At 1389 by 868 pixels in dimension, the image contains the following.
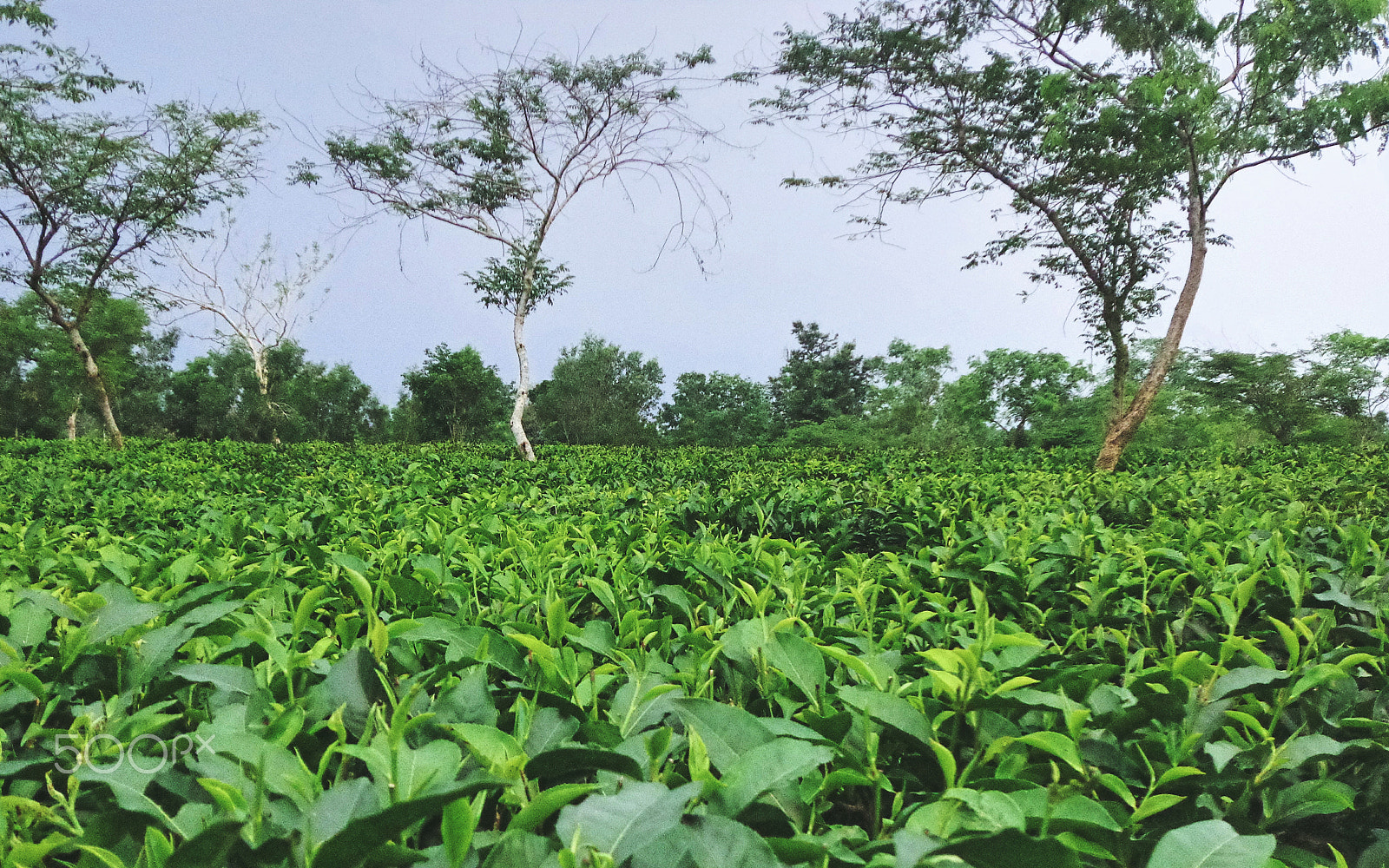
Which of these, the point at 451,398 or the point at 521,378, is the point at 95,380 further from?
the point at 451,398

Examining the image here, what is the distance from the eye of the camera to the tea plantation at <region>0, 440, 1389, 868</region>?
0.61 m

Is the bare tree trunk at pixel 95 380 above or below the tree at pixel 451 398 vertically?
below

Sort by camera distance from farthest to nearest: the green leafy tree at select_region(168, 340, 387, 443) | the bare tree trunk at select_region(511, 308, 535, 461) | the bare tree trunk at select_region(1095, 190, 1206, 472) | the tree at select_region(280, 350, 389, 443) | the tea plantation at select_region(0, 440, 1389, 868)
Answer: the tree at select_region(280, 350, 389, 443), the green leafy tree at select_region(168, 340, 387, 443), the bare tree trunk at select_region(511, 308, 535, 461), the bare tree trunk at select_region(1095, 190, 1206, 472), the tea plantation at select_region(0, 440, 1389, 868)

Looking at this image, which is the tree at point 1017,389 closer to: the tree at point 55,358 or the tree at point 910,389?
the tree at point 910,389

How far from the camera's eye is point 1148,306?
14.4 m

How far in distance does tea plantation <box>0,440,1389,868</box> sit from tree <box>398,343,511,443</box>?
1249 inches

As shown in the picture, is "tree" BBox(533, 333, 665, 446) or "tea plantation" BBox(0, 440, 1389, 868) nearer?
"tea plantation" BBox(0, 440, 1389, 868)

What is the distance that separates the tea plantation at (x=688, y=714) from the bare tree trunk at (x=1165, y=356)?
6.99 meters

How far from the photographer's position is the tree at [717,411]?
136 feet

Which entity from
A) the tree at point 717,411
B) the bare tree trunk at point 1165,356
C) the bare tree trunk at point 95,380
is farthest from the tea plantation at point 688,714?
the tree at point 717,411

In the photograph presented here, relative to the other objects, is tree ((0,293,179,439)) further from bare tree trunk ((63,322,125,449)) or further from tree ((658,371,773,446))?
tree ((658,371,773,446))

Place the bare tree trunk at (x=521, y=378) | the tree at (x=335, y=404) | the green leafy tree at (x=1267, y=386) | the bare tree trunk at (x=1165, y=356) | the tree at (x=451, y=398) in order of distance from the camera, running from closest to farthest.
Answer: the bare tree trunk at (x=1165, y=356) < the bare tree trunk at (x=521, y=378) < the green leafy tree at (x=1267, y=386) < the tree at (x=451, y=398) < the tree at (x=335, y=404)

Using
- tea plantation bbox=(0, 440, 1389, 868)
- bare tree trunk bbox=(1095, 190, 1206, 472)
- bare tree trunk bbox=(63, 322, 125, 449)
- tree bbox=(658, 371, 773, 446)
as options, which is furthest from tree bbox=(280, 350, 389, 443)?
tea plantation bbox=(0, 440, 1389, 868)

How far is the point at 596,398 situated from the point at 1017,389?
21.2 m
